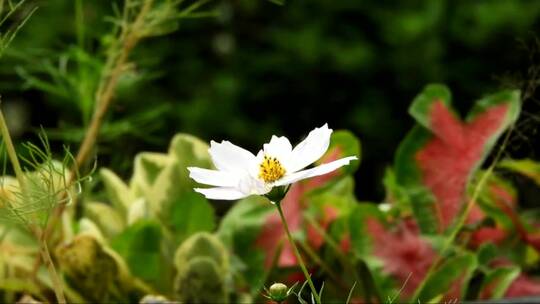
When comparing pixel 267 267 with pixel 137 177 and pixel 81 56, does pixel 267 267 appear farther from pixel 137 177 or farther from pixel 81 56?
pixel 81 56

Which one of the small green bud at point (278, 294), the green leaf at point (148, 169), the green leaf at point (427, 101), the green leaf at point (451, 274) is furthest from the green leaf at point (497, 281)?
the small green bud at point (278, 294)

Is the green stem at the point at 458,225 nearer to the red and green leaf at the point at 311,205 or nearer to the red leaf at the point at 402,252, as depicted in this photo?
the red leaf at the point at 402,252

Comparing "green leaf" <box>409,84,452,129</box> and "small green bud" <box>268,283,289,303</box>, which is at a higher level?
"green leaf" <box>409,84,452,129</box>

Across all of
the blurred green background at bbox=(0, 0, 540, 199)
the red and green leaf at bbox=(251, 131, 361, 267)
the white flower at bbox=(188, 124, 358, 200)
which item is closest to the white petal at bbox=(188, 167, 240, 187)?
the white flower at bbox=(188, 124, 358, 200)

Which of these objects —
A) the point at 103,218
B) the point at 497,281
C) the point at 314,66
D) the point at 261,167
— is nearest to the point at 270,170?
the point at 261,167

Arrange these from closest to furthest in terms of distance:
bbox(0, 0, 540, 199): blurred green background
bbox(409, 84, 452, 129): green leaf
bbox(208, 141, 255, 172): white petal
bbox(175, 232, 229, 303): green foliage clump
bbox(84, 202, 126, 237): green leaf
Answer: bbox(208, 141, 255, 172): white petal → bbox(175, 232, 229, 303): green foliage clump → bbox(409, 84, 452, 129): green leaf → bbox(84, 202, 126, 237): green leaf → bbox(0, 0, 540, 199): blurred green background

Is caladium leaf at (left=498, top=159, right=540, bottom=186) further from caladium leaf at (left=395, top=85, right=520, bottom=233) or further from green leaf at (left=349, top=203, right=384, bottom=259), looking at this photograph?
green leaf at (left=349, top=203, right=384, bottom=259)
